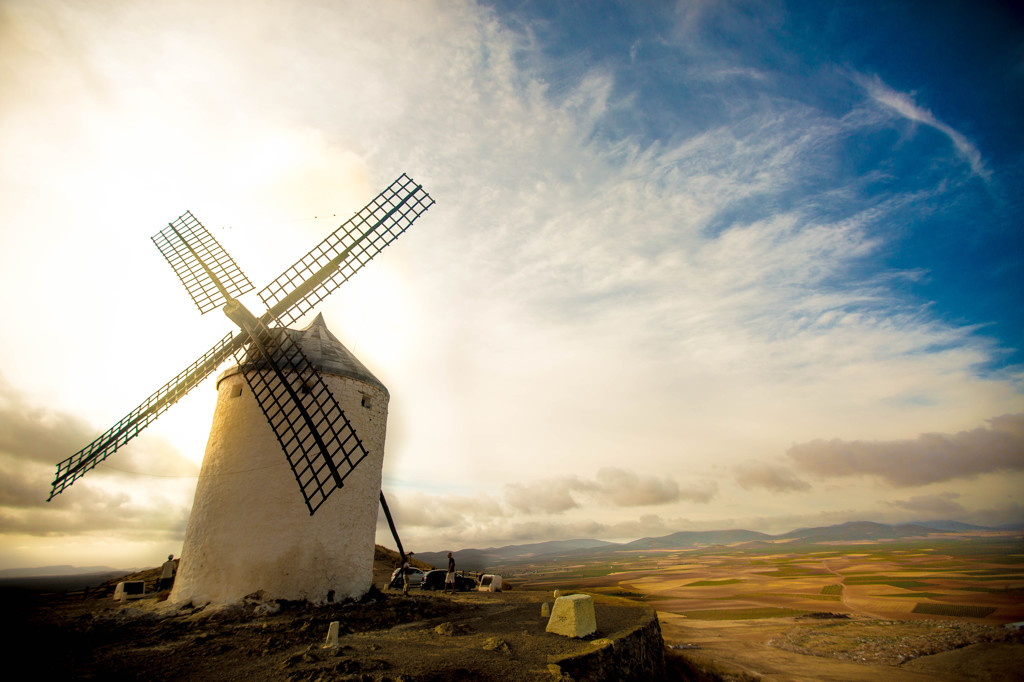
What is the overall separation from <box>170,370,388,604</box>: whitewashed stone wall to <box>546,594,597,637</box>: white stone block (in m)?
6.41

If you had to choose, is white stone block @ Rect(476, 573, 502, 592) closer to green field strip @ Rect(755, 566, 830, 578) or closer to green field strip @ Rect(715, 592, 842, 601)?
green field strip @ Rect(715, 592, 842, 601)

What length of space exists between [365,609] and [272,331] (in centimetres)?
900

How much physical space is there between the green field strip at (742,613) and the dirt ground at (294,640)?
21.6 meters

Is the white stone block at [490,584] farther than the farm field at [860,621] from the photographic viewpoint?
Yes

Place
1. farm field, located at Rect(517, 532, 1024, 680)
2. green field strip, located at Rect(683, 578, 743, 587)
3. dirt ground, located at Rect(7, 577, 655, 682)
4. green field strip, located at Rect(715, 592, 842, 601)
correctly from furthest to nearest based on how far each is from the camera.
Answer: green field strip, located at Rect(683, 578, 743, 587) → green field strip, located at Rect(715, 592, 842, 601) → farm field, located at Rect(517, 532, 1024, 680) → dirt ground, located at Rect(7, 577, 655, 682)

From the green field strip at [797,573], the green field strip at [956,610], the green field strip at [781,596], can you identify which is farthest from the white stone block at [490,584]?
the green field strip at [797,573]

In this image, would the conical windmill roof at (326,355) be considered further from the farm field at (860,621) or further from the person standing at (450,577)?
the farm field at (860,621)

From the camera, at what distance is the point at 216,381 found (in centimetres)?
1310

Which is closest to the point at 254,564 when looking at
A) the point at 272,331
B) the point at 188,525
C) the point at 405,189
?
the point at 188,525

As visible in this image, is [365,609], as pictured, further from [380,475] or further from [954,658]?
[954,658]

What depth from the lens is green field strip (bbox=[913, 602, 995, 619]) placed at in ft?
69.1

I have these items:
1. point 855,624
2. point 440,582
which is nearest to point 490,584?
point 440,582

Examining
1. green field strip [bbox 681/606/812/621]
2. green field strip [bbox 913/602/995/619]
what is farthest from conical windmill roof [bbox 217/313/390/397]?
green field strip [bbox 913/602/995/619]

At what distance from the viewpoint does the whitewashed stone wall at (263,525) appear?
33.8 ft
